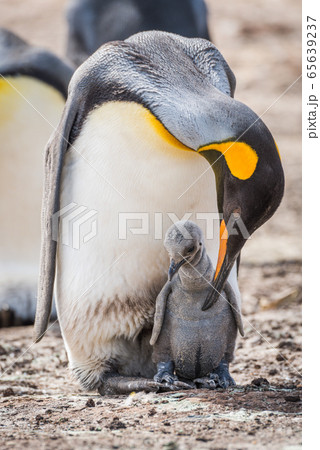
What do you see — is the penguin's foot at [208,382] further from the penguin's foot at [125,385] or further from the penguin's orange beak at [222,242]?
the penguin's orange beak at [222,242]

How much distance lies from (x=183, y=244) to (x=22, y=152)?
108 inches

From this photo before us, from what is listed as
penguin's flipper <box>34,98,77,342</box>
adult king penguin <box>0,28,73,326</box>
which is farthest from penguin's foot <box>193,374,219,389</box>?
adult king penguin <box>0,28,73,326</box>

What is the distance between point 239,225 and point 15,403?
1164 mm

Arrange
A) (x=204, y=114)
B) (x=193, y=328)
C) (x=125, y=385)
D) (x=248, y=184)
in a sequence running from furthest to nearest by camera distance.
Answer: (x=125, y=385), (x=193, y=328), (x=204, y=114), (x=248, y=184)

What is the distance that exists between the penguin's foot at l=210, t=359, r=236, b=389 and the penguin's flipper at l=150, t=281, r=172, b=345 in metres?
0.28

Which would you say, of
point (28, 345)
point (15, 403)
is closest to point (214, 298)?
point (15, 403)

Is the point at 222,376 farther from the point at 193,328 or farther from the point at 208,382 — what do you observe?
the point at 193,328

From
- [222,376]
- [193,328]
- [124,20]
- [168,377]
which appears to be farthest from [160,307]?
[124,20]

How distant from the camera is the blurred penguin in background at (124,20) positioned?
671 centimetres

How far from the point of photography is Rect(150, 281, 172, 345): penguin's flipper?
3.22 metres

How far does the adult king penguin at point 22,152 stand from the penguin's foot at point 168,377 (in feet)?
7.40

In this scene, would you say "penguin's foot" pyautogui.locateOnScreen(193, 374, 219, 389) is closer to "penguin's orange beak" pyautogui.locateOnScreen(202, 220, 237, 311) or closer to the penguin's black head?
"penguin's orange beak" pyautogui.locateOnScreen(202, 220, 237, 311)

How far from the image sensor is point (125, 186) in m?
3.33
